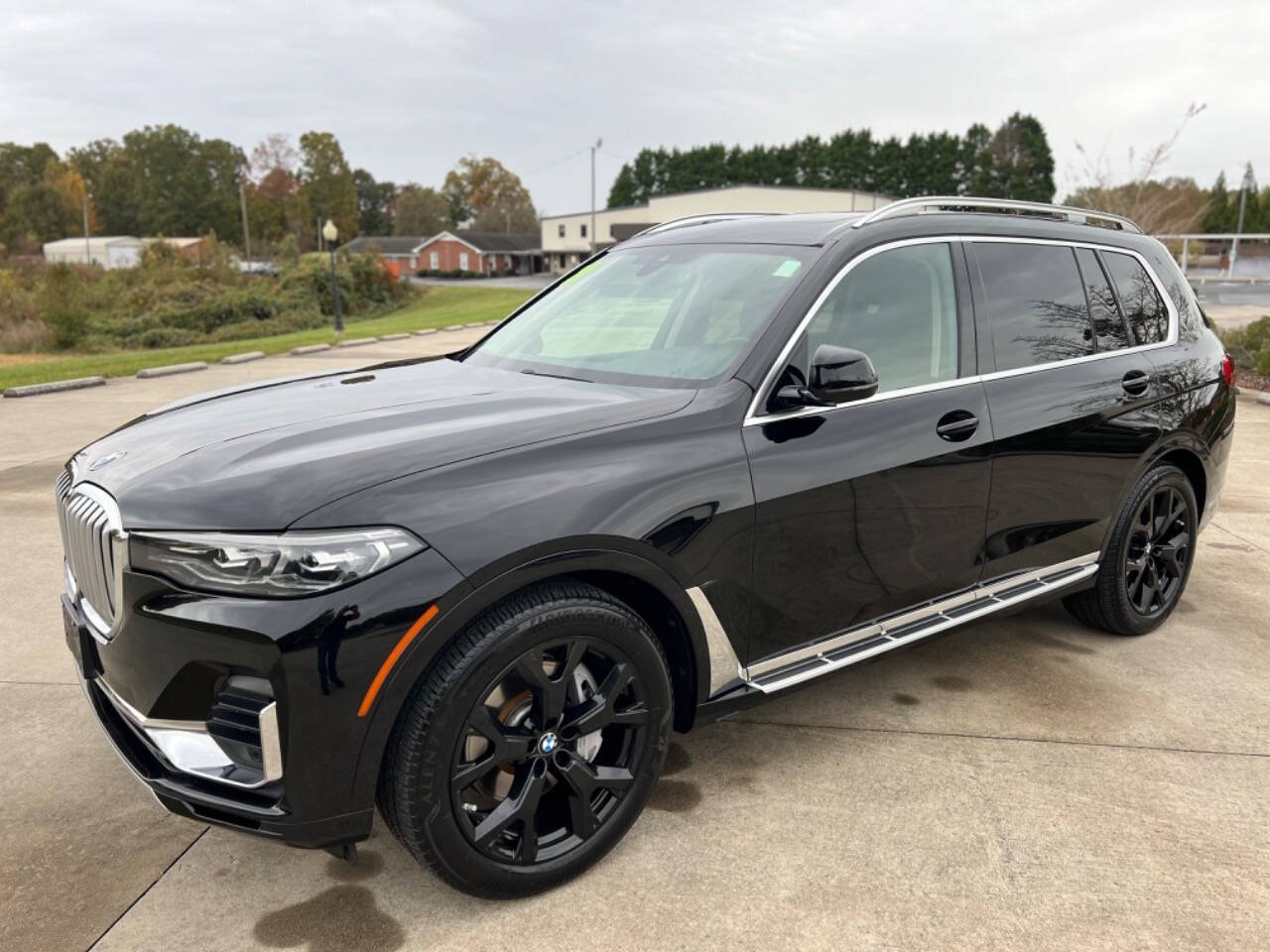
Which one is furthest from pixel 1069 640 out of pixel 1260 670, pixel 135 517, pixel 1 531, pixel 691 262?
pixel 1 531

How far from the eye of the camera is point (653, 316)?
11.9 feet

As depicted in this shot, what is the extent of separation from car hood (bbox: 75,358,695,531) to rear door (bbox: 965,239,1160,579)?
140 cm

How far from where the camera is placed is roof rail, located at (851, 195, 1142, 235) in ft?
11.3

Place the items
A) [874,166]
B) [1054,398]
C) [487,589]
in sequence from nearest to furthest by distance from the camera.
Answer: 1. [487,589]
2. [1054,398]
3. [874,166]

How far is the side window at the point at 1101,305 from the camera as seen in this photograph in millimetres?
4098

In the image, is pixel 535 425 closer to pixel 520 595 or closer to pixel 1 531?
pixel 520 595

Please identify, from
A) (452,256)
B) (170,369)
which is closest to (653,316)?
(170,369)

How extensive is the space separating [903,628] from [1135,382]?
167 cm

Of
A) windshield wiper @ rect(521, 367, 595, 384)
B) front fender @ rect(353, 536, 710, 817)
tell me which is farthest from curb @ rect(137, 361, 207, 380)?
front fender @ rect(353, 536, 710, 817)

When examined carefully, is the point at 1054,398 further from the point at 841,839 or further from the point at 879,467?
the point at 841,839

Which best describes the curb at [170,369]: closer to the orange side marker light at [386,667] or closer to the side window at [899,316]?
the side window at [899,316]

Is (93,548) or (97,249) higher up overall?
(97,249)

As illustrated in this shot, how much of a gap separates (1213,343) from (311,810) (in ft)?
15.1

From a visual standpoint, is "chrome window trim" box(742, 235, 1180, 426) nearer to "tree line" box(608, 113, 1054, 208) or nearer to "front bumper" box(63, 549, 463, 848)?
"front bumper" box(63, 549, 463, 848)
